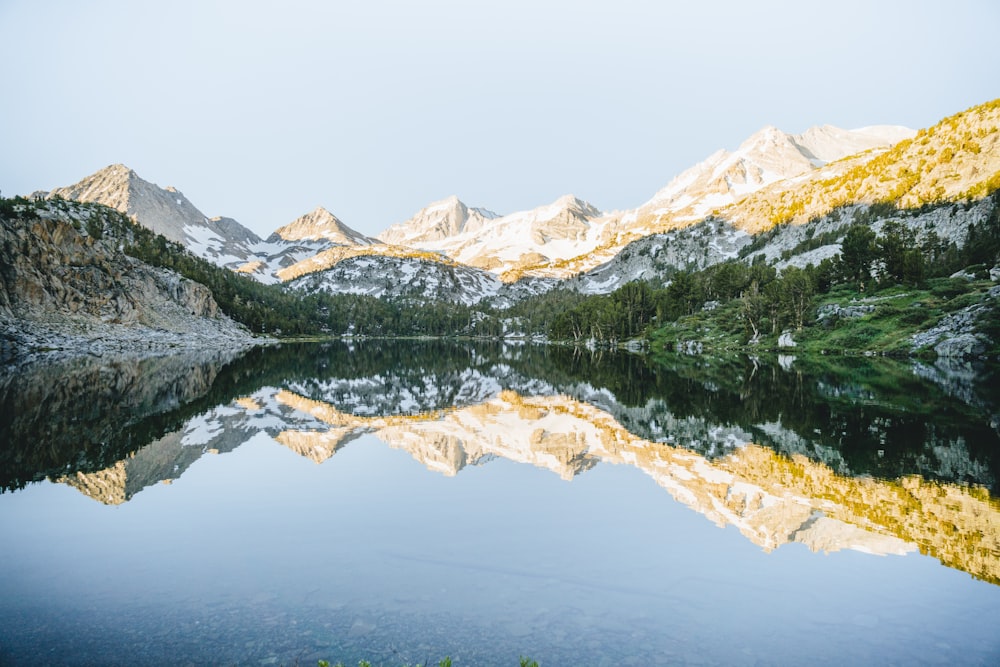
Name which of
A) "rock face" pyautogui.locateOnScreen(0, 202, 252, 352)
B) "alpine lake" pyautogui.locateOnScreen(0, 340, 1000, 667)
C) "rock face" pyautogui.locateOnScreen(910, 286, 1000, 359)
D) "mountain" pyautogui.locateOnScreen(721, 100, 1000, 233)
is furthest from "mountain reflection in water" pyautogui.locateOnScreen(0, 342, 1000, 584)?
"mountain" pyautogui.locateOnScreen(721, 100, 1000, 233)

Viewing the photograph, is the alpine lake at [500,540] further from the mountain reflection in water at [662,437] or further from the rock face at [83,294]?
the rock face at [83,294]

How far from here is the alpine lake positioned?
806 cm

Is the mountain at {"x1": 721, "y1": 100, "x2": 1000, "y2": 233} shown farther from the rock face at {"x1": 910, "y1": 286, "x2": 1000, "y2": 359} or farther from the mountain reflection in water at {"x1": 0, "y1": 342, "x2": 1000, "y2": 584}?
the mountain reflection in water at {"x1": 0, "y1": 342, "x2": 1000, "y2": 584}

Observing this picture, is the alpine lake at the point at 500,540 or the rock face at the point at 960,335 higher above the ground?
the rock face at the point at 960,335

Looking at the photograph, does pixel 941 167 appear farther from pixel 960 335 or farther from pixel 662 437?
pixel 662 437

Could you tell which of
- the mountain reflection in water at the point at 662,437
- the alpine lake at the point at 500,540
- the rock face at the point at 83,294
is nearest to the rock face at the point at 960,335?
the mountain reflection in water at the point at 662,437

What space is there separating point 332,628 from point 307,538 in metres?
4.17

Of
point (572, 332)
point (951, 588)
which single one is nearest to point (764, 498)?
point (951, 588)

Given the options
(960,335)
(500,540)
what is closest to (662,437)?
(500,540)

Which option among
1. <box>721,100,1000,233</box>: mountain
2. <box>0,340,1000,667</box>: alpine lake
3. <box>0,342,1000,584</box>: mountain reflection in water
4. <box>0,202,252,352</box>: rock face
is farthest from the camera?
<box>721,100,1000,233</box>: mountain

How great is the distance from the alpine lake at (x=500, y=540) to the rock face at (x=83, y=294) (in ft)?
256

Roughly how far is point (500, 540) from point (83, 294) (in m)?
124

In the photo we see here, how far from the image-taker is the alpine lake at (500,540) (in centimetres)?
806

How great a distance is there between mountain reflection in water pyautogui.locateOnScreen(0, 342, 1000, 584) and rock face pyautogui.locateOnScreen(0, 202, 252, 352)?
5304 centimetres
